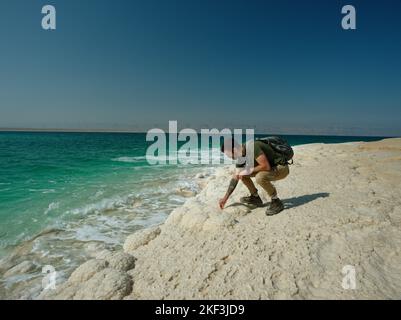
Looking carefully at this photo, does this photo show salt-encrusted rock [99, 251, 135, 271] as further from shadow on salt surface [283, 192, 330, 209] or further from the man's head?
shadow on salt surface [283, 192, 330, 209]

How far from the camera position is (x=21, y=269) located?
4559 mm

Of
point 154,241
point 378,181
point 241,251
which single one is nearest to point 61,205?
point 154,241

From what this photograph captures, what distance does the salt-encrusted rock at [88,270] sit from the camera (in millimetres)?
3602

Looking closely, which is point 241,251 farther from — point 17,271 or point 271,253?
point 17,271

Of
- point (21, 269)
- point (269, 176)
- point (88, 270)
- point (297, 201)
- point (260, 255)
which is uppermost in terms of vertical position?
point (269, 176)

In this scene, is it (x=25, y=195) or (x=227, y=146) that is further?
(x=25, y=195)

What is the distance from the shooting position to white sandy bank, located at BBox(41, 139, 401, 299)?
2941 mm

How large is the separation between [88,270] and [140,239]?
1153 mm

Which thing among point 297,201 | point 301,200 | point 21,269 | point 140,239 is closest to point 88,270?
point 140,239

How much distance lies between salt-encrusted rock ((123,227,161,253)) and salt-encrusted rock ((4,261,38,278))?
179 centimetres

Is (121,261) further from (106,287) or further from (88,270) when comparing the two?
(106,287)

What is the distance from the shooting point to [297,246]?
142 inches
